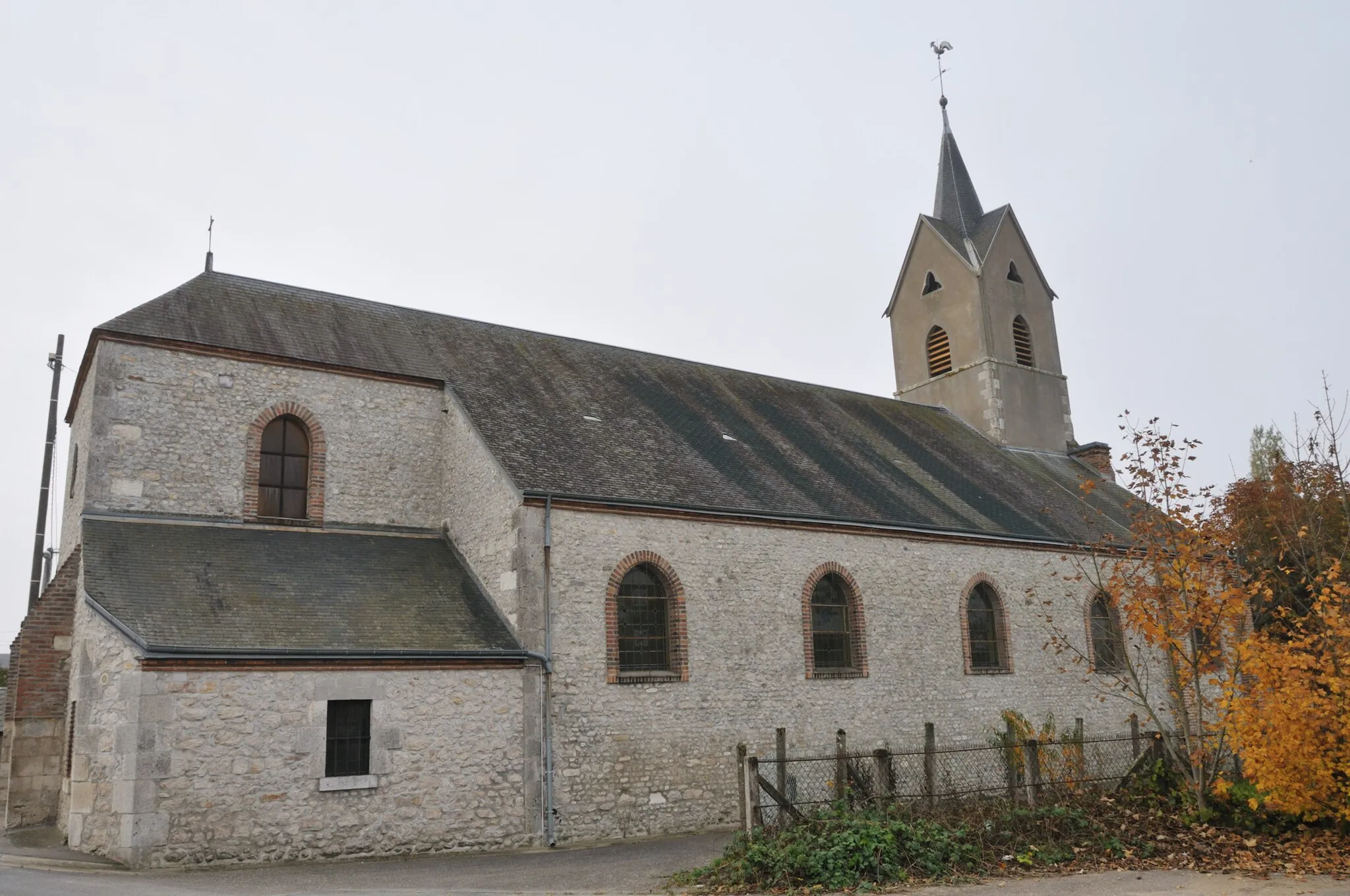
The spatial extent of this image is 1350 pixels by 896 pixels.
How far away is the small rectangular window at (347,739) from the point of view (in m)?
12.9

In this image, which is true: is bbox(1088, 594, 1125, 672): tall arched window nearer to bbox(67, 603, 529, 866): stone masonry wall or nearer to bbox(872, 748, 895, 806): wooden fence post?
bbox(872, 748, 895, 806): wooden fence post

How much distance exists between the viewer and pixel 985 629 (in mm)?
20047

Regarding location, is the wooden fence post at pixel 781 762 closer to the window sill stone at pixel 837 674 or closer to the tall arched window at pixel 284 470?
the window sill stone at pixel 837 674

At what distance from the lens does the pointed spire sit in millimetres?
30625

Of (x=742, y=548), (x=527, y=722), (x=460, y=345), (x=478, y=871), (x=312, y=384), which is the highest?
(x=460, y=345)

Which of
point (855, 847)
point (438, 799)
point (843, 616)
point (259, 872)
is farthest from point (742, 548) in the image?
point (259, 872)

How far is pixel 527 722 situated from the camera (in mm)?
14164

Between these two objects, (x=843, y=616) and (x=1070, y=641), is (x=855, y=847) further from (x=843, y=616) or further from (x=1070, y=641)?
(x=1070, y=641)

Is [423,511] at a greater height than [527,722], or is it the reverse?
[423,511]

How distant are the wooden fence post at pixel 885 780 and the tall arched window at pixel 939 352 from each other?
1842 centimetres

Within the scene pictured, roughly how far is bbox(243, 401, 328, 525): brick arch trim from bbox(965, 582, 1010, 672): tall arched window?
38.1ft

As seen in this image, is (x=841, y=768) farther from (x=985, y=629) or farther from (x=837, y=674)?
(x=985, y=629)

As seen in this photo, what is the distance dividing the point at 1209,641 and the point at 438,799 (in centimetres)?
945

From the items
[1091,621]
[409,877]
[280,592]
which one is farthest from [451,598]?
[1091,621]
